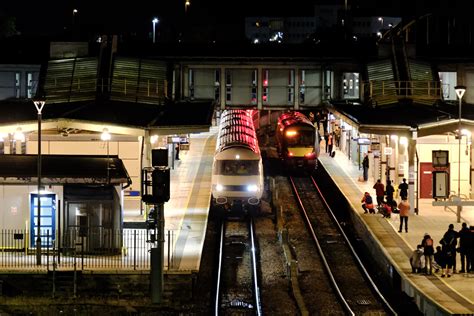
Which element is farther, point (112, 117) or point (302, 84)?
point (302, 84)

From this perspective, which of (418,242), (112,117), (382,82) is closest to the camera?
(418,242)

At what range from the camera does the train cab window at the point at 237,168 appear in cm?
3800

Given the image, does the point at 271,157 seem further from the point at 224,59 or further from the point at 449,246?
the point at 449,246

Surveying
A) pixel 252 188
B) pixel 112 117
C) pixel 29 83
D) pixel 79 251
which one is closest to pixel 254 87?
pixel 252 188

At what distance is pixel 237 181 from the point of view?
37.8 metres

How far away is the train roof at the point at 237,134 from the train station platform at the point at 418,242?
15.7ft

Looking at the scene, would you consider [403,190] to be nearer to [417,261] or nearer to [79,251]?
[417,261]

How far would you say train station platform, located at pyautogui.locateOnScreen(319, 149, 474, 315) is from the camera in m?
23.6

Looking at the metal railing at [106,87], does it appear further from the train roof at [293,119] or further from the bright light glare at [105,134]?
the bright light glare at [105,134]

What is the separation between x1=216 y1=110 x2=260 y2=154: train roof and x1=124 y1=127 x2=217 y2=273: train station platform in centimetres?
249

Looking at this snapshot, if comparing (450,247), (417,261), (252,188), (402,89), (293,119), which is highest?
(402,89)

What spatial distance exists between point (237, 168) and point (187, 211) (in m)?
2.88

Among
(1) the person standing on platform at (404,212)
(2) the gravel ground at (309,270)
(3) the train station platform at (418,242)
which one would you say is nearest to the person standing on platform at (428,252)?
(3) the train station platform at (418,242)

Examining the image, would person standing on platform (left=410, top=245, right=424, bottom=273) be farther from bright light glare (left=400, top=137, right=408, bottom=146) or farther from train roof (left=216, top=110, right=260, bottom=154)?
train roof (left=216, top=110, right=260, bottom=154)
